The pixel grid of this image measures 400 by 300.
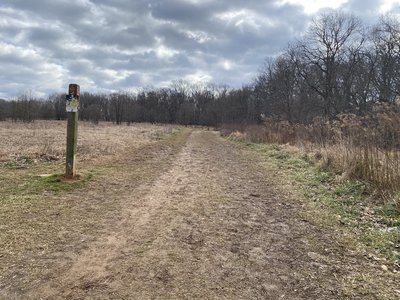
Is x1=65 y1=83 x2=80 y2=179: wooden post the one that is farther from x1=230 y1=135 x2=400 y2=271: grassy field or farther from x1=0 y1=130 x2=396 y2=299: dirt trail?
x1=230 y1=135 x2=400 y2=271: grassy field

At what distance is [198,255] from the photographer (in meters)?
4.48

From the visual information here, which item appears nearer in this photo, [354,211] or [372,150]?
[354,211]

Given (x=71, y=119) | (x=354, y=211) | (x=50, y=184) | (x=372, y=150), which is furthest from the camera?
(x=71, y=119)

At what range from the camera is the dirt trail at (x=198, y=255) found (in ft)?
11.9

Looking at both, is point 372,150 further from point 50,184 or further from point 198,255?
point 50,184

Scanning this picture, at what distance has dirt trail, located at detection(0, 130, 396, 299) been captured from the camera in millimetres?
3621

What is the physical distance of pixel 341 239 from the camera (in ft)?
17.6

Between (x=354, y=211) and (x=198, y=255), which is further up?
(x=354, y=211)

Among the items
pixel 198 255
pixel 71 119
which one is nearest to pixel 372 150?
pixel 198 255

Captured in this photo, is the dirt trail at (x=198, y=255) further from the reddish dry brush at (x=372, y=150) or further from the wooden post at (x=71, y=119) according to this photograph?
the reddish dry brush at (x=372, y=150)

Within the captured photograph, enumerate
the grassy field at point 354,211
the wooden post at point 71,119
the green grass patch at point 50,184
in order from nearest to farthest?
the grassy field at point 354,211
the green grass patch at point 50,184
the wooden post at point 71,119

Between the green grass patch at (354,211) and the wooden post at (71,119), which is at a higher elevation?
the wooden post at (71,119)

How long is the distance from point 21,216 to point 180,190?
340cm

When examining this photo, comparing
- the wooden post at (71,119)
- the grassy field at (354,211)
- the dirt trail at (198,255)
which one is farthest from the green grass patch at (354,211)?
the wooden post at (71,119)
